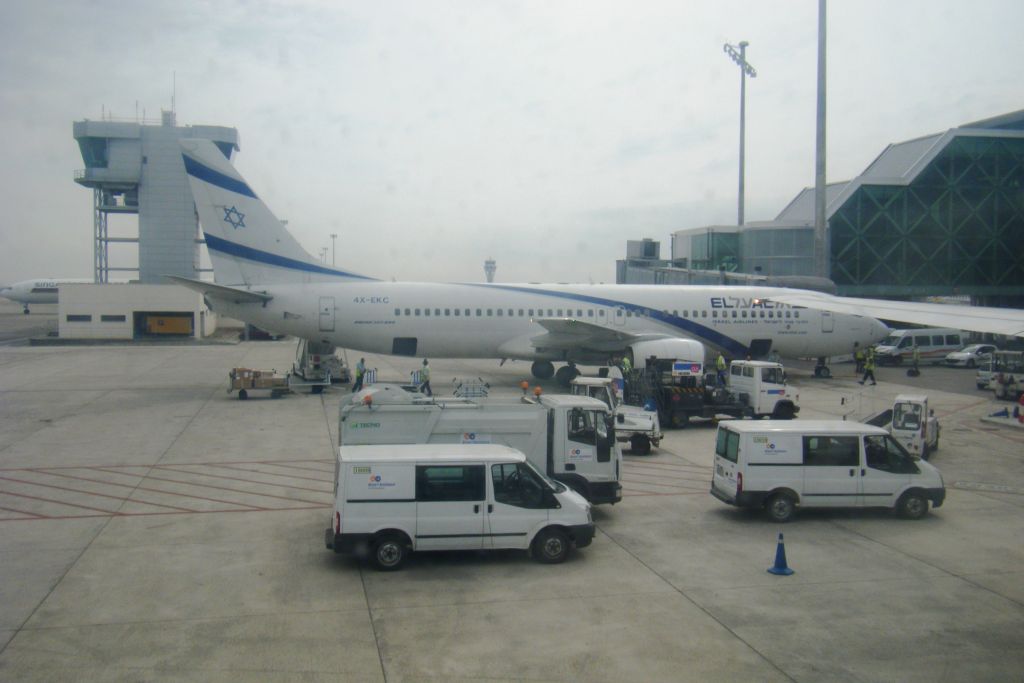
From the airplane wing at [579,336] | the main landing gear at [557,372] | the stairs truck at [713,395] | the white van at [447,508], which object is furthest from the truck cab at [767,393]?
the white van at [447,508]

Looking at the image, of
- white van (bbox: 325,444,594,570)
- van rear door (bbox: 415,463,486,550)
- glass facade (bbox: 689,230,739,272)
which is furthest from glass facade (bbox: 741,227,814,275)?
van rear door (bbox: 415,463,486,550)

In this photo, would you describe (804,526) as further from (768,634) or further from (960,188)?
(960,188)

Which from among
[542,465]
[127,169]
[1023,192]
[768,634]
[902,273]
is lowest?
[768,634]

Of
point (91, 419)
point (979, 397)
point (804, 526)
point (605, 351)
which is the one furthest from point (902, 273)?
point (91, 419)

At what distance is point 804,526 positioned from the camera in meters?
14.9

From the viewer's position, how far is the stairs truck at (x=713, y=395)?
2539cm

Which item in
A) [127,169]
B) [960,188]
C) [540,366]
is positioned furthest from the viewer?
[127,169]

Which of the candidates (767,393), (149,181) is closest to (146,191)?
(149,181)

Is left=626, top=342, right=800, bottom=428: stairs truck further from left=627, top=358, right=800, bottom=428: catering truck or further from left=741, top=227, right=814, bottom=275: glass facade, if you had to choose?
left=741, top=227, right=814, bottom=275: glass facade

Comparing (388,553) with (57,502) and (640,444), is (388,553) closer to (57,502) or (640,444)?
(57,502)

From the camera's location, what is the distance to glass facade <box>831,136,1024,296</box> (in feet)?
177

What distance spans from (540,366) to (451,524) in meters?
26.3

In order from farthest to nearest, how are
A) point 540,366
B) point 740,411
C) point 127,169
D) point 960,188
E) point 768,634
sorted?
point 127,169 < point 960,188 < point 540,366 < point 740,411 < point 768,634

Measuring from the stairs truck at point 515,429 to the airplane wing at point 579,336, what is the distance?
1689 cm
